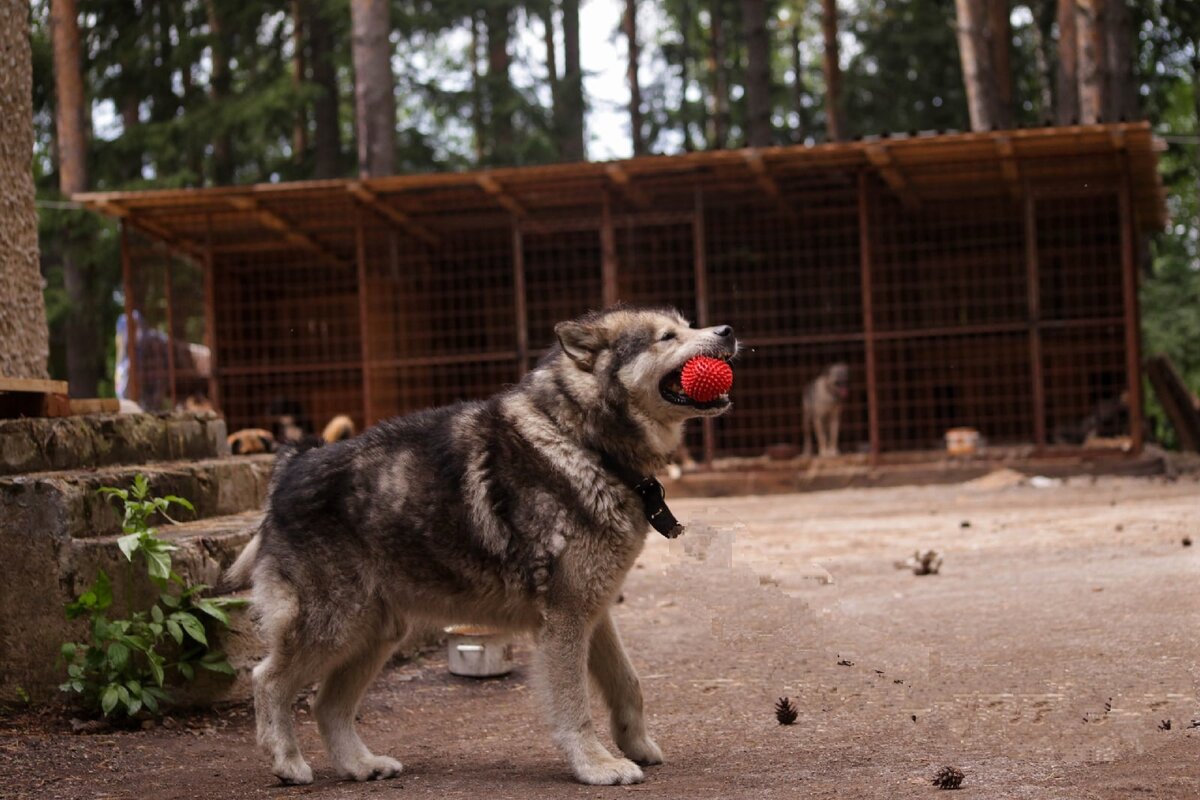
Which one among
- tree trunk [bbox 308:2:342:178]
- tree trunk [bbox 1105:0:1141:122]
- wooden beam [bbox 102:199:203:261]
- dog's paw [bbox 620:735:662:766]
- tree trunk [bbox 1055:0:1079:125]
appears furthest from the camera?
tree trunk [bbox 308:2:342:178]

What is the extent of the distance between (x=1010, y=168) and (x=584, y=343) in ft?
41.0

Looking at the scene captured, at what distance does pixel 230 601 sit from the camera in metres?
6.23

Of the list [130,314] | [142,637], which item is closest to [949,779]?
[142,637]

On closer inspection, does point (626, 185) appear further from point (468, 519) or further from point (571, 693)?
point (571, 693)

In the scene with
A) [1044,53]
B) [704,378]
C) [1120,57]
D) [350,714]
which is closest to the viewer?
[704,378]

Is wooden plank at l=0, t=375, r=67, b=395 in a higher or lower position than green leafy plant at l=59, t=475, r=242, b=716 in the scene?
higher

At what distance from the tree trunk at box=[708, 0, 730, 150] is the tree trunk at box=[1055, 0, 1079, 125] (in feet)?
33.1

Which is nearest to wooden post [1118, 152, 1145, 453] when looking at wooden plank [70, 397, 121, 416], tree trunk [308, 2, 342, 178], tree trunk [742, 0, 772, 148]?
tree trunk [742, 0, 772, 148]

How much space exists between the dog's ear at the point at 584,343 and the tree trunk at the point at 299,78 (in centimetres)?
2151

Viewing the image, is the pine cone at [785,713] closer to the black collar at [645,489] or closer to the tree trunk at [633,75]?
the black collar at [645,489]

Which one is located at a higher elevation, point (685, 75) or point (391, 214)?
point (685, 75)

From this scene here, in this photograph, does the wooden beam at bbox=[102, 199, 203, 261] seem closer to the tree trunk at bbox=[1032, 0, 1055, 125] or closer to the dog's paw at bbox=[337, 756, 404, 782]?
the dog's paw at bbox=[337, 756, 404, 782]

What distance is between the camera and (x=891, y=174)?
16.4 metres

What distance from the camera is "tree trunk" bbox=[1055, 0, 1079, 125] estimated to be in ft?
77.2
